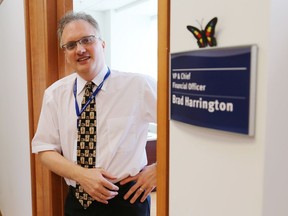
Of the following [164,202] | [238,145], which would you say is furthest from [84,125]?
[238,145]

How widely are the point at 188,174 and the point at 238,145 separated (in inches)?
7.0

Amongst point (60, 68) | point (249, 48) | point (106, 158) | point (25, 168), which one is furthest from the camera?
point (25, 168)

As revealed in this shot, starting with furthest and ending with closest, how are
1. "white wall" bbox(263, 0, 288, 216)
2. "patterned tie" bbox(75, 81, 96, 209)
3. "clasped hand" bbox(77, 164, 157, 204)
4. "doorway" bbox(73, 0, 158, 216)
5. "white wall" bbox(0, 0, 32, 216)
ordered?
"doorway" bbox(73, 0, 158, 216)
"white wall" bbox(0, 0, 32, 216)
"patterned tie" bbox(75, 81, 96, 209)
"clasped hand" bbox(77, 164, 157, 204)
"white wall" bbox(263, 0, 288, 216)

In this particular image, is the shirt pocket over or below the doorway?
below

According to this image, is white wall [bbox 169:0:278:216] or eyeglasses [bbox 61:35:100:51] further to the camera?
eyeglasses [bbox 61:35:100:51]

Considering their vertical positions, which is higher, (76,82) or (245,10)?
(245,10)

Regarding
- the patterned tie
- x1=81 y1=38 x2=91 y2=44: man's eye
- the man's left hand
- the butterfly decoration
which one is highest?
x1=81 y1=38 x2=91 y2=44: man's eye

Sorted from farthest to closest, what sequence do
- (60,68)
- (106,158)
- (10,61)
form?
(10,61)
(60,68)
(106,158)

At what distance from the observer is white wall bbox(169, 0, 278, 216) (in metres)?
0.48

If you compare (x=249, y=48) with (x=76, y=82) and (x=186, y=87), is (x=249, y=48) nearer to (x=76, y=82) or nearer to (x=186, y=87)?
(x=186, y=87)

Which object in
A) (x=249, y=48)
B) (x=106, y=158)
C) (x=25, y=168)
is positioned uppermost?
(x=249, y=48)

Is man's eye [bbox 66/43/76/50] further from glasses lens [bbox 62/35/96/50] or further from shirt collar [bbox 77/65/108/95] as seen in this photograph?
shirt collar [bbox 77/65/108/95]

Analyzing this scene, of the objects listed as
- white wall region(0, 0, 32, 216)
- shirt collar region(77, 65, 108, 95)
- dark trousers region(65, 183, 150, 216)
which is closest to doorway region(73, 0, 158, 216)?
white wall region(0, 0, 32, 216)

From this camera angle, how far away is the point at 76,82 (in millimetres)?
1489
